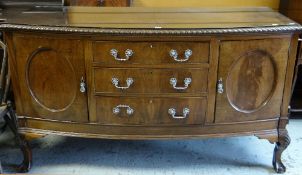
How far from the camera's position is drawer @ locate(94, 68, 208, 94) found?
1646mm

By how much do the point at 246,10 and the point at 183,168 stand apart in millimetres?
961

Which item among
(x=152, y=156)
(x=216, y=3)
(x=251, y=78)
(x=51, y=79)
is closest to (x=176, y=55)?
(x=251, y=78)

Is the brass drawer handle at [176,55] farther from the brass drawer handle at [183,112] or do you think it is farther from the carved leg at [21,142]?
the carved leg at [21,142]

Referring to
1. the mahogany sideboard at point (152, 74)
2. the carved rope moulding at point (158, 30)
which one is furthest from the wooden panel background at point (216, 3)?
the carved rope moulding at point (158, 30)

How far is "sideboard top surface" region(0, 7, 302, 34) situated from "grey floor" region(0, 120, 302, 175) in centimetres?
79

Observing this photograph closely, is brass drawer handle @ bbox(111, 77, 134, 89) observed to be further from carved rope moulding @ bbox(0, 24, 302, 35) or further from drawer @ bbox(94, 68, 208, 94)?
carved rope moulding @ bbox(0, 24, 302, 35)

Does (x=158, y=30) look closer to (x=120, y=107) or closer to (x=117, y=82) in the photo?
(x=117, y=82)

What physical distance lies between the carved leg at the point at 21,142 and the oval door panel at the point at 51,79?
0.68 ft

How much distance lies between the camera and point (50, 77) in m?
1.70

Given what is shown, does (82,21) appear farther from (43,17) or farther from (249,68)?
(249,68)

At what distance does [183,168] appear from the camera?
1.97 meters

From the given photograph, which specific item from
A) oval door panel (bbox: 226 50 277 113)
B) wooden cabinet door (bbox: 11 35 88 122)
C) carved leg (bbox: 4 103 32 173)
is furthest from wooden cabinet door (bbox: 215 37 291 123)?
carved leg (bbox: 4 103 32 173)

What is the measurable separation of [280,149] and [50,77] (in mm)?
1235

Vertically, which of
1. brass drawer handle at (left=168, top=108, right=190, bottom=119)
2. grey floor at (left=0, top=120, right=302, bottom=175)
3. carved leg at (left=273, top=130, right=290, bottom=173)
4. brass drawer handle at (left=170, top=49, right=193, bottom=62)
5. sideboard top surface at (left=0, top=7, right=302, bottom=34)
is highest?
→ sideboard top surface at (left=0, top=7, right=302, bottom=34)
